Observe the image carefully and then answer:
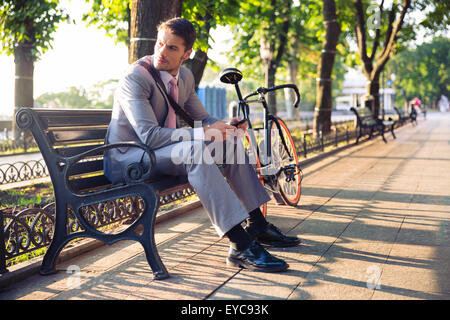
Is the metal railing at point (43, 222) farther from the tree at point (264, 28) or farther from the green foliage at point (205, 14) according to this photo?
the tree at point (264, 28)

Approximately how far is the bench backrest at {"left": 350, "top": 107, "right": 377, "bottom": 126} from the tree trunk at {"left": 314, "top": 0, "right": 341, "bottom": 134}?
0.81 metres

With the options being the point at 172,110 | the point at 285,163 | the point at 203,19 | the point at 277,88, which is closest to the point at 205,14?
the point at 203,19

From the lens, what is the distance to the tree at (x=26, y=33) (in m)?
13.1

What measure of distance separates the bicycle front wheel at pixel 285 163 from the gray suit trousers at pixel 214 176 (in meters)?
1.32

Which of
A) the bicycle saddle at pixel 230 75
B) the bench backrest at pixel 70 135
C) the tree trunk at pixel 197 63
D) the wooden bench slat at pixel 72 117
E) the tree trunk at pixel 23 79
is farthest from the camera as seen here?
the tree trunk at pixel 23 79

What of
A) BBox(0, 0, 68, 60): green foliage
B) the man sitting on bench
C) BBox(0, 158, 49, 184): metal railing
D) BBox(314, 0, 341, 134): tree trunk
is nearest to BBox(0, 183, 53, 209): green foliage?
BBox(0, 158, 49, 184): metal railing

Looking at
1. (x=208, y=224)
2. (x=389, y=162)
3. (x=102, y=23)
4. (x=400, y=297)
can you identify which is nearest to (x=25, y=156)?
(x=102, y=23)

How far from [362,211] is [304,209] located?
576mm

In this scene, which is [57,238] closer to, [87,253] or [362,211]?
[87,253]

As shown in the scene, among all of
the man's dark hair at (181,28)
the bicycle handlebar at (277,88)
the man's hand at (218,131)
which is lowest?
the man's hand at (218,131)

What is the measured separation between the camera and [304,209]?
538 centimetres

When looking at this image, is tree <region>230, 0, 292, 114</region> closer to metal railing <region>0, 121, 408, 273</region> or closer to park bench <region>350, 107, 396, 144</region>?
park bench <region>350, 107, 396, 144</region>

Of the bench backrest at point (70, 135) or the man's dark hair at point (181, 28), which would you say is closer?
the bench backrest at point (70, 135)

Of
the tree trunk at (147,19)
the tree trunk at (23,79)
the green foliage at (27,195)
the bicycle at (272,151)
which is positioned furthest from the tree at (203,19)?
the tree trunk at (23,79)
